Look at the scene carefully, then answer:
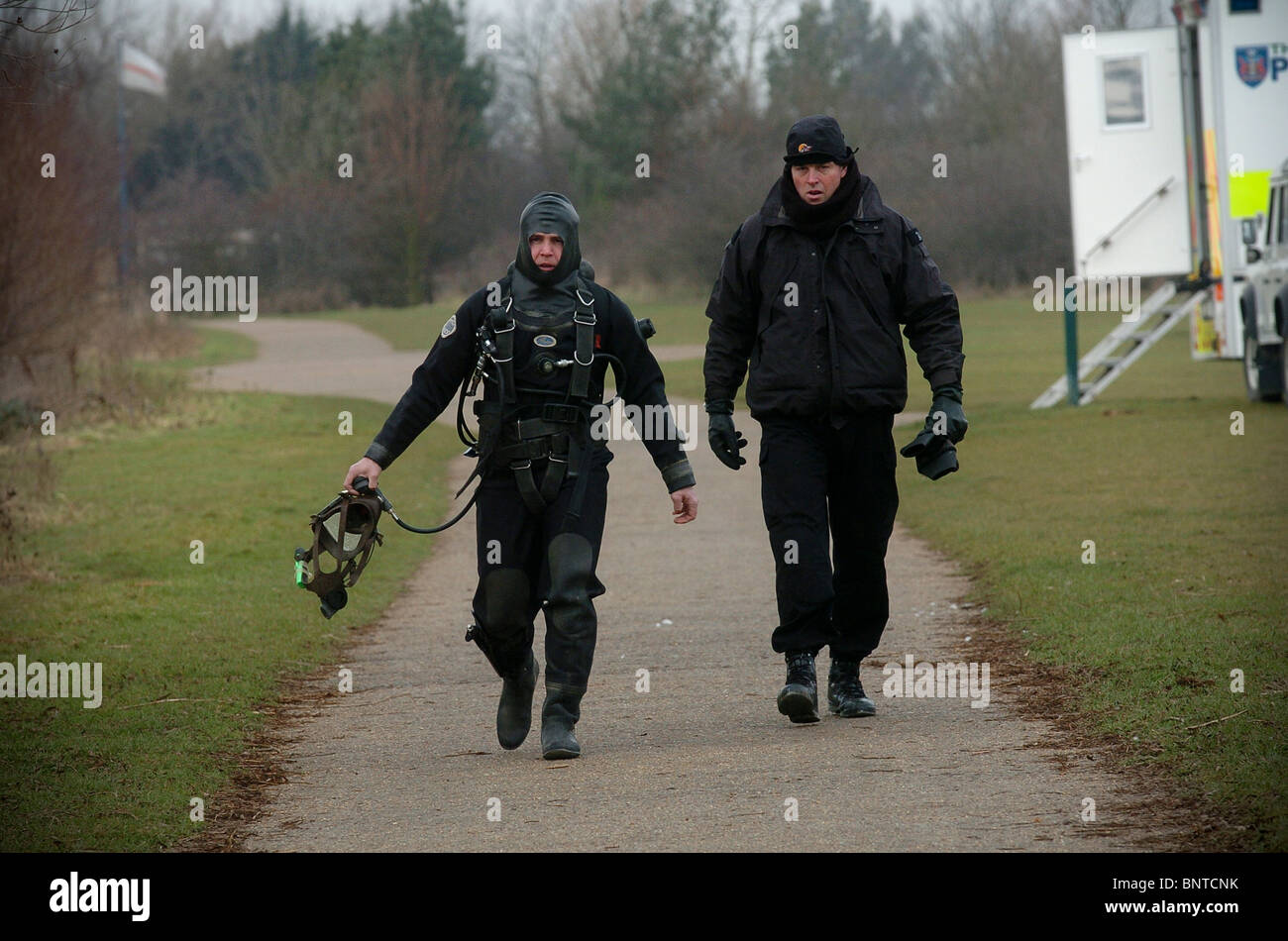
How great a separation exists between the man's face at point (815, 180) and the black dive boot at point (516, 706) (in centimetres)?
197

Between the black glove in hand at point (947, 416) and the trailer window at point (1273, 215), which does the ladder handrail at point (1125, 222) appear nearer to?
the trailer window at point (1273, 215)

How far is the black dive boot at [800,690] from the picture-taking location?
657cm

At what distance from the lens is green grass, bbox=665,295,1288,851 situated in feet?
19.5

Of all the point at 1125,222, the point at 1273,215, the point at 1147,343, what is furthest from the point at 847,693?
the point at 1147,343

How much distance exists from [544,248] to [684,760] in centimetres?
187

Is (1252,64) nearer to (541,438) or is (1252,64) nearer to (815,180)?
(815,180)

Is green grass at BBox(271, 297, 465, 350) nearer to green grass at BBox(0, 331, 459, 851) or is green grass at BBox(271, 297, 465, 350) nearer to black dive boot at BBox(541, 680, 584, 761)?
green grass at BBox(0, 331, 459, 851)

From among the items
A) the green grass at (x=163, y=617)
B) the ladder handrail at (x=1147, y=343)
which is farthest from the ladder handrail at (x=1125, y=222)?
the green grass at (x=163, y=617)

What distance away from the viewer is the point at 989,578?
10.3 meters

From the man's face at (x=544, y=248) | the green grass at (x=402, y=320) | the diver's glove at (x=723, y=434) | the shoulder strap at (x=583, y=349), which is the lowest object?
the diver's glove at (x=723, y=434)

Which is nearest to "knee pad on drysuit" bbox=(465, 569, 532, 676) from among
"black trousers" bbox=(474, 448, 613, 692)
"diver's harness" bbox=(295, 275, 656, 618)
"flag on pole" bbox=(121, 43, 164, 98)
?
"black trousers" bbox=(474, 448, 613, 692)

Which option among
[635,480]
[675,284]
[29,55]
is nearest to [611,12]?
[675,284]

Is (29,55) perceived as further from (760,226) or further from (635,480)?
(635,480)

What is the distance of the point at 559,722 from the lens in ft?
21.0
